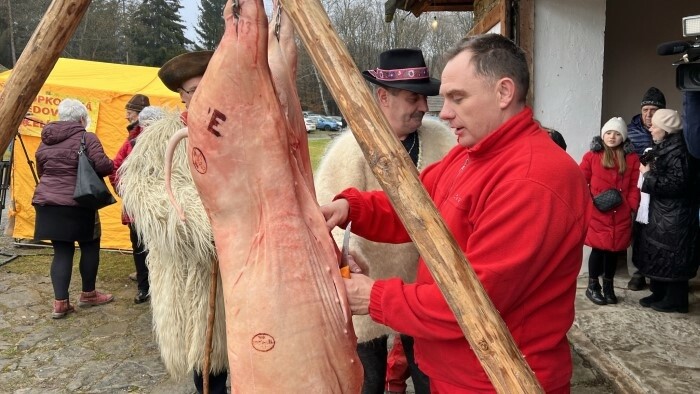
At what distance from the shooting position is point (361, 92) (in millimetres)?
1140

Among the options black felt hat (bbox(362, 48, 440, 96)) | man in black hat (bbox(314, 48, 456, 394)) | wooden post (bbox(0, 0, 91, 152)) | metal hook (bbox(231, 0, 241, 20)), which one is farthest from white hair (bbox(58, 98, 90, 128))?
metal hook (bbox(231, 0, 241, 20))

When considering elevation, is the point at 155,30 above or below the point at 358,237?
above

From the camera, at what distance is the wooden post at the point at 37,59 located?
1.58 m

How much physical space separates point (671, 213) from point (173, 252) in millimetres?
4019

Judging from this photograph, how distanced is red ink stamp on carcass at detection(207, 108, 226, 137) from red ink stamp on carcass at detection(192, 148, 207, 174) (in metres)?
0.07

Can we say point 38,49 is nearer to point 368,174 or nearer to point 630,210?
point 368,174

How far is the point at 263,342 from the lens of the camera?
1.35 m

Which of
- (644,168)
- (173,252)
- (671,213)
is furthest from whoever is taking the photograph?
(644,168)

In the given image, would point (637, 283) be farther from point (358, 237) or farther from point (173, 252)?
point (173, 252)

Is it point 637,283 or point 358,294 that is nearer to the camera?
point 358,294

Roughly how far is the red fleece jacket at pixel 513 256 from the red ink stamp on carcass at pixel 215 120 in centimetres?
57

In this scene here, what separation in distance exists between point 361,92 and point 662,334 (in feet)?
13.8

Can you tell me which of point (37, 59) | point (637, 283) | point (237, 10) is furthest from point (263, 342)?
point (637, 283)

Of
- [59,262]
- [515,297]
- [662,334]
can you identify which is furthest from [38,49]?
[662,334]
